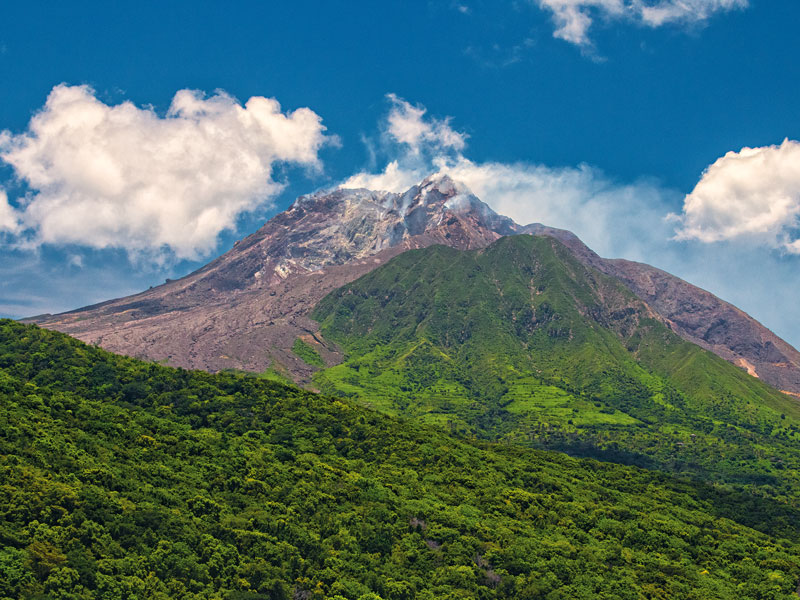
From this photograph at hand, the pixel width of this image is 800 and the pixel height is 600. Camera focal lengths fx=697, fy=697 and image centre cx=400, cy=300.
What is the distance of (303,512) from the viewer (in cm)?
9625

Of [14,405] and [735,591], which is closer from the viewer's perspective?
[735,591]

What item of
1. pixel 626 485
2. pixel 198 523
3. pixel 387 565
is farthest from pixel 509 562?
pixel 626 485

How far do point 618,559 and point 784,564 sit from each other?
25088 mm

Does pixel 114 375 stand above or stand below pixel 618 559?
above

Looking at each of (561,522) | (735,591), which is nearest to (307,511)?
(561,522)

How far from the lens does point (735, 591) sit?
90.6 m

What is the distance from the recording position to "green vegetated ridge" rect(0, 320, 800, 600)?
241 feet

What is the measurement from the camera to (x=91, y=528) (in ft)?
237

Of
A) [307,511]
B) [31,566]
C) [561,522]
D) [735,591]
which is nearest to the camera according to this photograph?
[31,566]

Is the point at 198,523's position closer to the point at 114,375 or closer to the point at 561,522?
the point at 561,522

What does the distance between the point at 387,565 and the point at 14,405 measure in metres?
57.9

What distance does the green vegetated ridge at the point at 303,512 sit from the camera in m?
73.4

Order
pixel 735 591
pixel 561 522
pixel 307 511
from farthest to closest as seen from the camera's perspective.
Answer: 1. pixel 561 522
2. pixel 307 511
3. pixel 735 591

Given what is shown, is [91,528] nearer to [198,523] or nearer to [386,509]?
[198,523]
